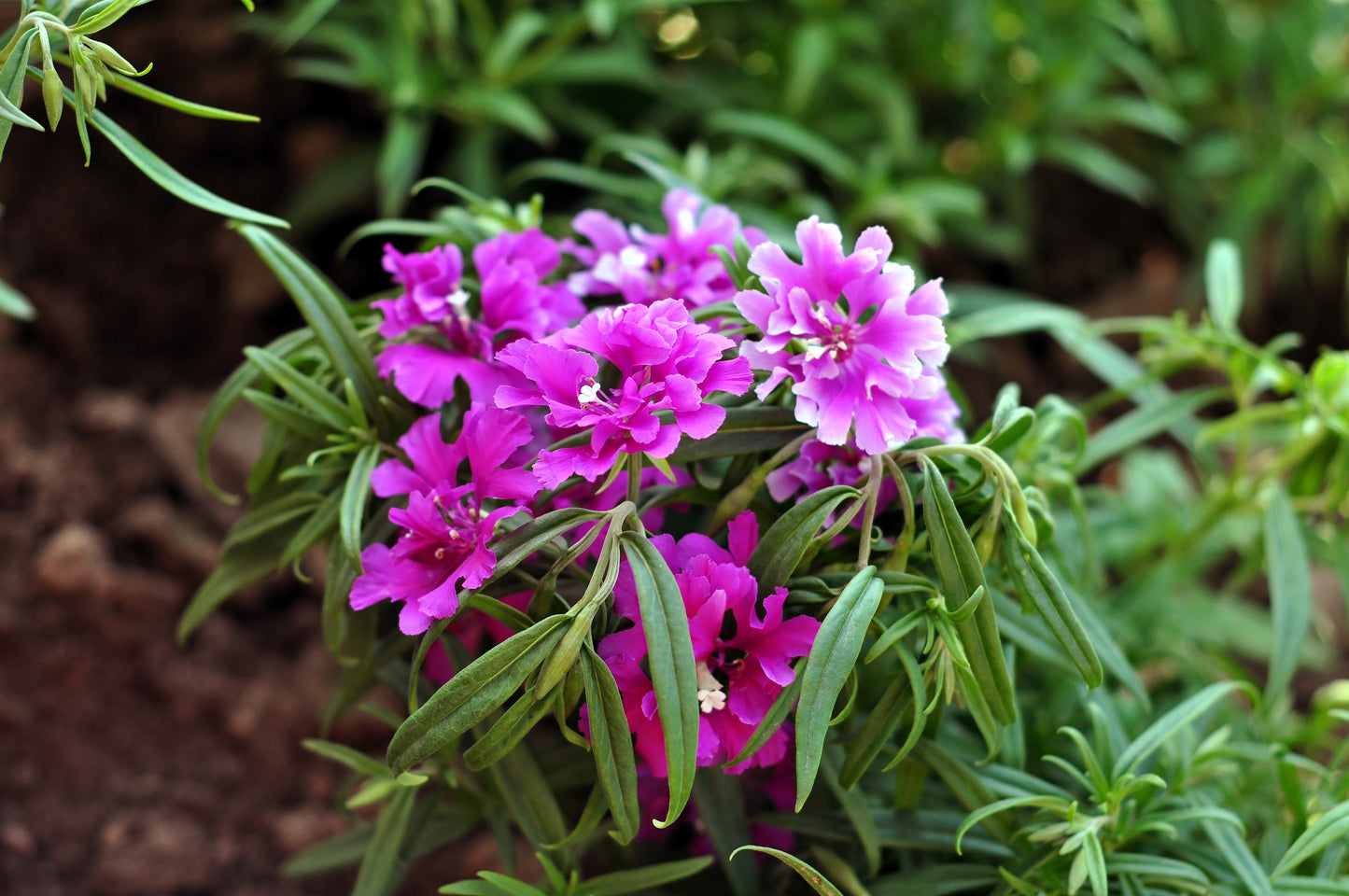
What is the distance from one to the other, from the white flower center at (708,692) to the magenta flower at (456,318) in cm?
29

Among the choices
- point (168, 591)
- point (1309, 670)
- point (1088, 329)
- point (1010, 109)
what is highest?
point (1010, 109)

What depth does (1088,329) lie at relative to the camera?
124 centimetres

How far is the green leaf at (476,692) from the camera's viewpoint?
0.72m

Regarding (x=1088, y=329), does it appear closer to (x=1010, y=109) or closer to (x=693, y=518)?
(x=693, y=518)

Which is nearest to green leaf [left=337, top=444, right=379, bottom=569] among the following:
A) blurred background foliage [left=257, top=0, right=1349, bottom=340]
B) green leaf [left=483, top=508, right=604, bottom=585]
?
green leaf [left=483, top=508, right=604, bottom=585]

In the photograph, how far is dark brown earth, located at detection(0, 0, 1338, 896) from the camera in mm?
1337

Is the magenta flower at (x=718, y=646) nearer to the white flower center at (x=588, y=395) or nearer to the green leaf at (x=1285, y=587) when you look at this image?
the white flower center at (x=588, y=395)

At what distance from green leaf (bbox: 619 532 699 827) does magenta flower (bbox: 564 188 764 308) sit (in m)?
0.31

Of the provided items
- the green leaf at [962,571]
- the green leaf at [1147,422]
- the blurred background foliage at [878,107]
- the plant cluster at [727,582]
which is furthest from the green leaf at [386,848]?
the green leaf at [1147,422]

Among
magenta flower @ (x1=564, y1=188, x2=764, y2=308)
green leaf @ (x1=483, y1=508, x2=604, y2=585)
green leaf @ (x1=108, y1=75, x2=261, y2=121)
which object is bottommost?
green leaf @ (x1=483, y1=508, x2=604, y2=585)

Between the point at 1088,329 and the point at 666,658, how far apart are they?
79cm

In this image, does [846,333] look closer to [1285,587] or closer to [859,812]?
[859,812]

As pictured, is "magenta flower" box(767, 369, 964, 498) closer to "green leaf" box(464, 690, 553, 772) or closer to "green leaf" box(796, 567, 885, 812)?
"green leaf" box(796, 567, 885, 812)

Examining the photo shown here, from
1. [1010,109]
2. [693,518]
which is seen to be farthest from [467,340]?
[1010,109]
